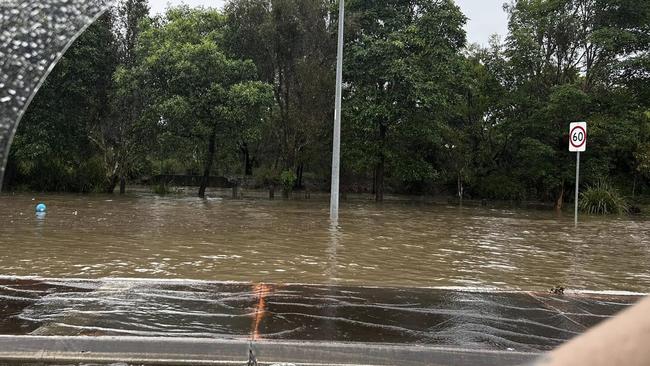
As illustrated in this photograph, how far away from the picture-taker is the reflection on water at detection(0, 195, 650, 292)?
30.1 ft

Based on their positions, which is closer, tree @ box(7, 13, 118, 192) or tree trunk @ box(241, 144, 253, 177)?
tree @ box(7, 13, 118, 192)

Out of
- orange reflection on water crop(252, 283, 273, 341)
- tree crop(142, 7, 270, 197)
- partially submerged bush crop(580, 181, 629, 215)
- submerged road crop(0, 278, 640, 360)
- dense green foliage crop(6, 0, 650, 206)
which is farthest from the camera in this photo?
dense green foliage crop(6, 0, 650, 206)

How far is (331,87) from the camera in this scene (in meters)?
32.2

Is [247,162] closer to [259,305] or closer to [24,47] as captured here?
[259,305]

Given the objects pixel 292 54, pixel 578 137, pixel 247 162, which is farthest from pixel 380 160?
pixel 247 162

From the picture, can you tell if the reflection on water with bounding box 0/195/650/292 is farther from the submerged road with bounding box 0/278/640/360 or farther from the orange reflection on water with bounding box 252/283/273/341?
the submerged road with bounding box 0/278/640/360

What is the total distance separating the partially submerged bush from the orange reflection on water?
83.0ft

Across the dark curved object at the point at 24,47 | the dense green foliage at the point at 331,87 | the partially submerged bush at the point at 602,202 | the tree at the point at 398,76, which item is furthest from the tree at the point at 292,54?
the dark curved object at the point at 24,47

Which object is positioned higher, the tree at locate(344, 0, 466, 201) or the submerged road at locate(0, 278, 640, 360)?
the tree at locate(344, 0, 466, 201)

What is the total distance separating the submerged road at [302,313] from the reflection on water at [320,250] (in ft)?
4.54

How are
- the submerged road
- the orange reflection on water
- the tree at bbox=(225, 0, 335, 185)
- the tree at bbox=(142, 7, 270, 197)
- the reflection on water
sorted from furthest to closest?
the tree at bbox=(225, 0, 335, 185)
the tree at bbox=(142, 7, 270, 197)
the reflection on water
the orange reflection on water
the submerged road

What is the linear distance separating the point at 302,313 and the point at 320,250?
592 cm

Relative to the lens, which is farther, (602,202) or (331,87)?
(331,87)

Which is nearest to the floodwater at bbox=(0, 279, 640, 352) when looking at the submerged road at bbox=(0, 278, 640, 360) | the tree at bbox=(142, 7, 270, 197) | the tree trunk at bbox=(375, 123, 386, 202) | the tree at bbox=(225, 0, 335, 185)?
the submerged road at bbox=(0, 278, 640, 360)
